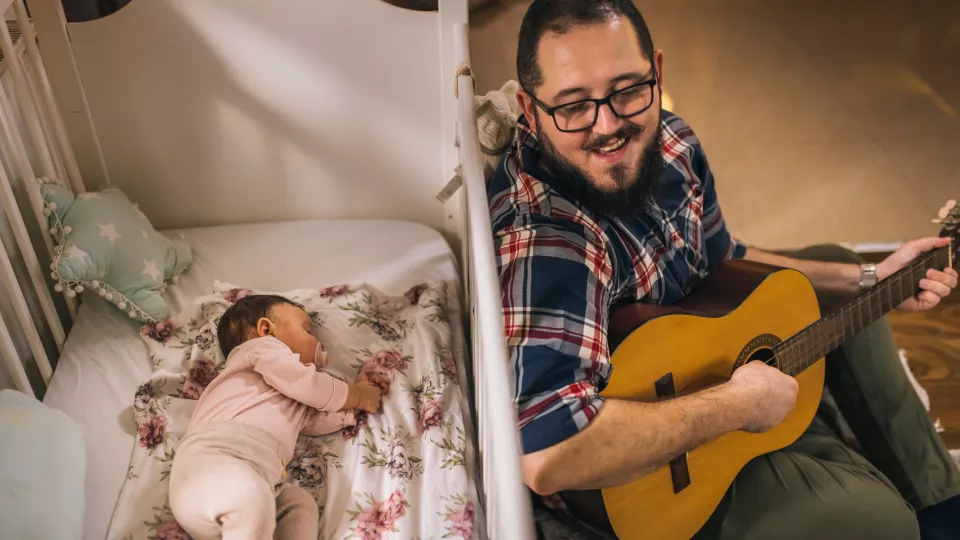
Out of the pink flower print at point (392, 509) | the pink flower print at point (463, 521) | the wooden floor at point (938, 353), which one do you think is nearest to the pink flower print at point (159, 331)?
the pink flower print at point (392, 509)

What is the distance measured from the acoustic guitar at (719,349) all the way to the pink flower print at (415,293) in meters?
0.49

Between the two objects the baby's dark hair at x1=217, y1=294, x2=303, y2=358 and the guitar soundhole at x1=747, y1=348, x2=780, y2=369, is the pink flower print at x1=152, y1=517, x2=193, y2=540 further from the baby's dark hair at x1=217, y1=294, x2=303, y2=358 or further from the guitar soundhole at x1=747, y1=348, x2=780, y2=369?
the guitar soundhole at x1=747, y1=348, x2=780, y2=369

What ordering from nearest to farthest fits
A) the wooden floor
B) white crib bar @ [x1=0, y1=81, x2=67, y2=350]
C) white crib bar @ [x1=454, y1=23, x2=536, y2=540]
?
white crib bar @ [x1=454, y1=23, x2=536, y2=540], white crib bar @ [x1=0, y1=81, x2=67, y2=350], the wooden floor

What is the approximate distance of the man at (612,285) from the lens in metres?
1.00

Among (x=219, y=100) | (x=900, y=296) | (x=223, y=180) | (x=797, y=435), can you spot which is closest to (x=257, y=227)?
(x=223, y=180)

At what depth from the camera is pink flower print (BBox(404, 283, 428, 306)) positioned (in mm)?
1514

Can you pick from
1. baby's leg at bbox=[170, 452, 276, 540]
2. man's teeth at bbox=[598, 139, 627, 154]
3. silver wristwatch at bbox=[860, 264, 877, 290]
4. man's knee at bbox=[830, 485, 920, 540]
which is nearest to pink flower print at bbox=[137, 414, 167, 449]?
baby's leg at bbox=[170, 452, 276, 540]

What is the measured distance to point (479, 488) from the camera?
1187 mm

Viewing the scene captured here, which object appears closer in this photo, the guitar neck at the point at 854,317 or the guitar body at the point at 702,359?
the guitar body at the point at 702,359

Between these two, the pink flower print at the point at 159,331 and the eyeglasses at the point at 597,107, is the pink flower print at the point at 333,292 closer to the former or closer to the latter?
the pink flower print at the point at 159,331

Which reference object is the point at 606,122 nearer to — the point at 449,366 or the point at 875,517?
the point at 449,366

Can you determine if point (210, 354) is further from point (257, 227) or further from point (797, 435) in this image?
point (797, 435)

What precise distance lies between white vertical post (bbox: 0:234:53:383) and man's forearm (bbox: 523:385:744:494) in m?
0.90

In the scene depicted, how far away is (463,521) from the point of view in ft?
3.62
